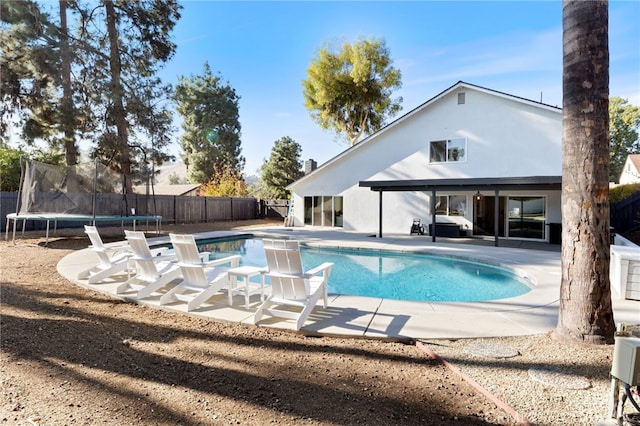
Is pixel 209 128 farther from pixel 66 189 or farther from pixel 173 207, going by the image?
pixel 66 189

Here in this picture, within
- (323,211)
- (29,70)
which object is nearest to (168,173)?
(29,70)

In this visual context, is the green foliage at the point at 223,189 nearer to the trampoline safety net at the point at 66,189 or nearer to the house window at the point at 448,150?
the trampoline safety net at the point at 66,189

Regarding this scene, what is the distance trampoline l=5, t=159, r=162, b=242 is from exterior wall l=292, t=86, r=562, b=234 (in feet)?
31.6

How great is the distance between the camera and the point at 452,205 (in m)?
16.5

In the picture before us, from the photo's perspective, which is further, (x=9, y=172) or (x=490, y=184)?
(x=9, y=172)

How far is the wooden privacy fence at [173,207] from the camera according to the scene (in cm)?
1505

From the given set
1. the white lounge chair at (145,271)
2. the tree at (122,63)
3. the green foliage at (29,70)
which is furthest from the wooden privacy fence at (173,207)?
the white lounge chair at (145,271)

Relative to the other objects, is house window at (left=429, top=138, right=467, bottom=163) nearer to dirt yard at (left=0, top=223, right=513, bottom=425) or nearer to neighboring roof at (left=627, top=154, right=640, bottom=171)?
→ dirt yard at (left=0, top=223, right=513, bottom=425)

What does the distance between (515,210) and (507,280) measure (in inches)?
313

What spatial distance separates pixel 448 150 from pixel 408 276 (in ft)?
30.2

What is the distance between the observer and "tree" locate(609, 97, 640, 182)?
37406mm

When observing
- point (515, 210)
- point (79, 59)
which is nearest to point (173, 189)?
point (79, 59)

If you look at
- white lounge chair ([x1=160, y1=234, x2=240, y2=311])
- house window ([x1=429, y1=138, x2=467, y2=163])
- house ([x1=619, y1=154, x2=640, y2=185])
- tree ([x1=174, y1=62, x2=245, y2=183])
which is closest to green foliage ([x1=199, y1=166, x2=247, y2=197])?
tree ([x1=174, y1=62, x2=245, y2=183])

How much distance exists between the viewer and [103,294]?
5.98 meters
